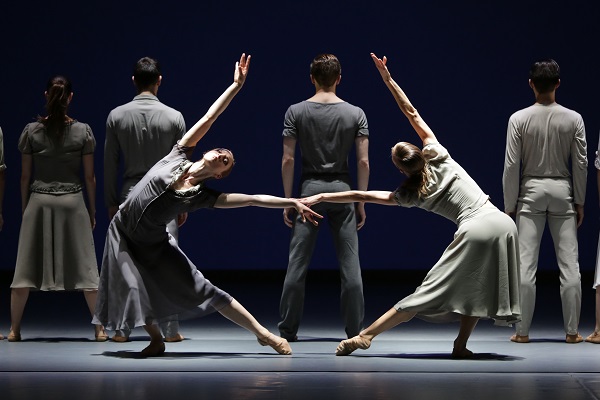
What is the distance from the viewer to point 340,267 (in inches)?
248

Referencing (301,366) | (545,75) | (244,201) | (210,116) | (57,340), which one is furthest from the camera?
(57,340)

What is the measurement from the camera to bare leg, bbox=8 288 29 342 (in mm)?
6277

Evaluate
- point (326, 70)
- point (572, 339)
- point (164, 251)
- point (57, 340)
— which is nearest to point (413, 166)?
point (326, 70)

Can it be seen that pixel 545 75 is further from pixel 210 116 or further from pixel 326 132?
pixel 210 116

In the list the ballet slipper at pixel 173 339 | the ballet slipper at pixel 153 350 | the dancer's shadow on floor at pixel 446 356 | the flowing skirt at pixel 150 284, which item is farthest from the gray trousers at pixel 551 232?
the ballet slipper at pixel 153 350

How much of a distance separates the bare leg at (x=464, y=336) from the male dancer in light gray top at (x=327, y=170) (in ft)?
2.66

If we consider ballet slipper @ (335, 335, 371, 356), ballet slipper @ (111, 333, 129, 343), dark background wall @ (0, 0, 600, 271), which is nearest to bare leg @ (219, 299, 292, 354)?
ballet slipper @ (335, 335, 371, 356)

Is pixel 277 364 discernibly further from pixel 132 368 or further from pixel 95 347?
pixel 95 347

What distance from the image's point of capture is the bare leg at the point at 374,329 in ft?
18.0

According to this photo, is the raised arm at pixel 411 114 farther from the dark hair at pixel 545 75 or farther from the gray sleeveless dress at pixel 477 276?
the dark hair at pixel 545 75

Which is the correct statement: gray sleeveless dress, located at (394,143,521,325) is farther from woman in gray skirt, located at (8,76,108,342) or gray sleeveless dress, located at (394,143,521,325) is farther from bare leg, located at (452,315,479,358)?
woman in gray skirt, located at (8,76,108,342)

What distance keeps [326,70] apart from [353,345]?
1.51 metres

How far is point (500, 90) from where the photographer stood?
9672mm

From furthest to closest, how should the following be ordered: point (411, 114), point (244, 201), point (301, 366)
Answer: point (411, 114), point (244, 201), point (301, 366)
